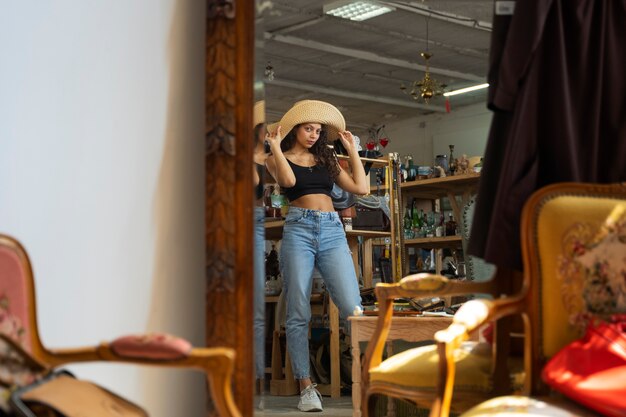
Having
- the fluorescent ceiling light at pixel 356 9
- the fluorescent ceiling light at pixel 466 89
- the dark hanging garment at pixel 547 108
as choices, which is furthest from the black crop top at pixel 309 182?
the fluorescent ceiling light at pixel 466 89

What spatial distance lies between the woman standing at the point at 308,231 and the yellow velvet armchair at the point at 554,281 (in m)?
2.36

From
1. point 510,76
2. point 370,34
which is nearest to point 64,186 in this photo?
point 510,76

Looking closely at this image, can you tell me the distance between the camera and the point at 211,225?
8.13 feet

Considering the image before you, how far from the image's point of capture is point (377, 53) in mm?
10508

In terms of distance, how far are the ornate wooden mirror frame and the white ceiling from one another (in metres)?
5.21

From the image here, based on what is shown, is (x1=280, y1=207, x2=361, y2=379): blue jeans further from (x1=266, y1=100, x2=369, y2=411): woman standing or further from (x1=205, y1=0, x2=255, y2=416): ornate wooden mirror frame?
(x1=205, y1=0, x2=255, y2=416): ornate wooden mirror frame

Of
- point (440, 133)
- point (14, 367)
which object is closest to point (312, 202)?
point (14, 367)

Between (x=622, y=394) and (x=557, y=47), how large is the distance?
1.01m

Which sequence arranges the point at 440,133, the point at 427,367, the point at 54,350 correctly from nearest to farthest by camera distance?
1. the point at 54,350
2. the point at 427,367
3. the point at 440,133

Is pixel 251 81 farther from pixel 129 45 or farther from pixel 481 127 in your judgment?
pixel 481 127

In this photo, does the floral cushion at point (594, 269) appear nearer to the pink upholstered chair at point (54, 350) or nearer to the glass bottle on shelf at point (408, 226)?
the pink upholstered chair at point (54, 350)

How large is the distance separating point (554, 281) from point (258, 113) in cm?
91

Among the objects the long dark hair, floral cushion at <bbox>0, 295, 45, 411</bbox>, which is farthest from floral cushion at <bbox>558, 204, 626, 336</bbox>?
the long dark hair

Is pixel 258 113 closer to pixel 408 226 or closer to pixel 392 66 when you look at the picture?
pixel 408 226
